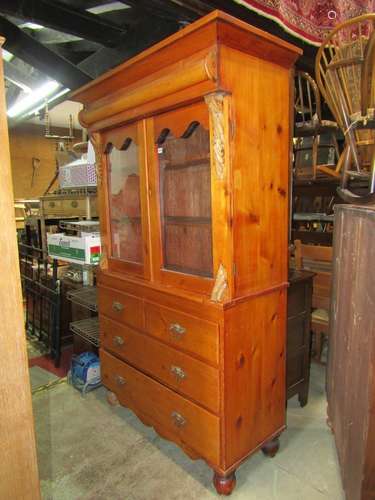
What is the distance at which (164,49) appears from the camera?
4.47 feet

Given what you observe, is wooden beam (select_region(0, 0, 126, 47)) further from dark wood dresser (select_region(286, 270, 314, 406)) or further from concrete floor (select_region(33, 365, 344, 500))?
concrete floor (select_region(33, 365, 344, 500))

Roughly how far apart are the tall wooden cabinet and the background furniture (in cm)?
30

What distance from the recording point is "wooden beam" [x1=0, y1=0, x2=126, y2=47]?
1.96 m

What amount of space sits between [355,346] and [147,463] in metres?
1.21

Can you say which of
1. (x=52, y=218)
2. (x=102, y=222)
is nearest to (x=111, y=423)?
(x=102, y=222)

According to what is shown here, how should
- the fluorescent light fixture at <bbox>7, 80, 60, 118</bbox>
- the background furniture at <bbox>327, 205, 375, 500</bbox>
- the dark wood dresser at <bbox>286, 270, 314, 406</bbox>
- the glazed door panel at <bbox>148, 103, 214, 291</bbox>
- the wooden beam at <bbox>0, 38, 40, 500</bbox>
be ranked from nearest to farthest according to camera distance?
the wooden beam at <bbox>0, 38, 40, 500</bbox> → the background furniture at <bbox>327, 205, 375, 500</bbox> → the glazed door panel at <bbox>148, 103, 214, 291</bbox> → the dark wood dresser at <bbox>286, 270, 314, 406</bbox> → the fluorescent light fixture at <bbox>7, 80, 60, 118</bbox>

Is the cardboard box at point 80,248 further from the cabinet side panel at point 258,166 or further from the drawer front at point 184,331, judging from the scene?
the cabinet side panel at point 258,166

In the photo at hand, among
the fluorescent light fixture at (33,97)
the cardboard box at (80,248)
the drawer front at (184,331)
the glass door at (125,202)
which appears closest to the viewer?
the drawer front at (184,331)

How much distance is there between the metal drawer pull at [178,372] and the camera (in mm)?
1598

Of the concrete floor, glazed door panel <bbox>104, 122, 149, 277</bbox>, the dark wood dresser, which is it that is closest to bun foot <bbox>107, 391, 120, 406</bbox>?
the concrete floor

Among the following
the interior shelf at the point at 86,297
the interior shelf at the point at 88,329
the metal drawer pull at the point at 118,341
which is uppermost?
the interior shelf at the point at 86,297

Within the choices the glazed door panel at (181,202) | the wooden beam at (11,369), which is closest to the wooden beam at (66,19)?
the glazed door panel at (181,202)

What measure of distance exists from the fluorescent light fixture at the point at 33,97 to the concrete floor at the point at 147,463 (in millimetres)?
2949

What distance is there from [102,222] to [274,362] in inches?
49.2
